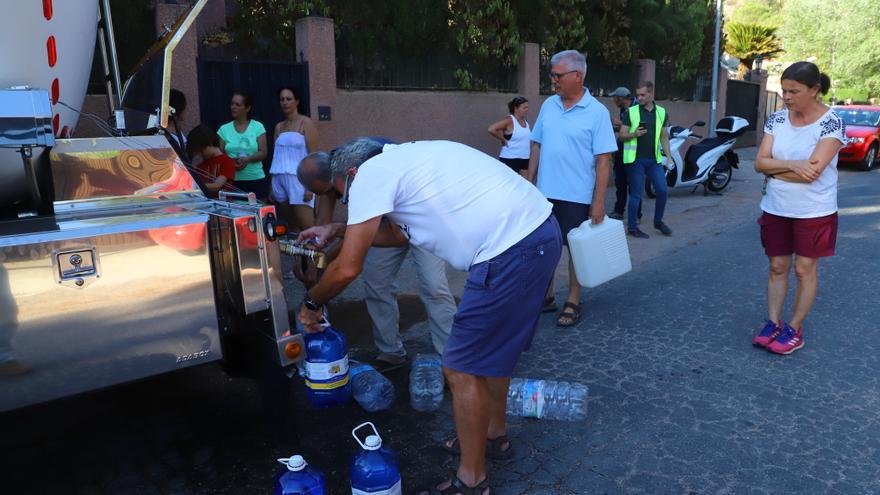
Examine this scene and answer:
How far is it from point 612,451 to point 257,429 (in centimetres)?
175

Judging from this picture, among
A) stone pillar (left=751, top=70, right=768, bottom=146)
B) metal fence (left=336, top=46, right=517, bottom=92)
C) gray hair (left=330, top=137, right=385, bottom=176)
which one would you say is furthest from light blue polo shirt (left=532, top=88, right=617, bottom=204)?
stone pillar (left=751, top=70, right=768, bottom=146)

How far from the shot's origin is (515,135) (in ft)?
27.9

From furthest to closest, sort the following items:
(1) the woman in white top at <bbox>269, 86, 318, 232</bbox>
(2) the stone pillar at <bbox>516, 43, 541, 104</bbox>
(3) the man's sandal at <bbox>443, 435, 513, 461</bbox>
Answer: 1. (2) the stone pillar at <bbox>516, 43, 541, 104</bbox>
2. (1) the woman in white top at <bbox>269, 86, 318, 232</bbox>
3. (3) the man's sandal at <bbox>443, 435, 513, 461</bbox>

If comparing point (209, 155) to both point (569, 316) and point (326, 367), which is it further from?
point (569, 316)

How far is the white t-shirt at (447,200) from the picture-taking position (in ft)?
8.01

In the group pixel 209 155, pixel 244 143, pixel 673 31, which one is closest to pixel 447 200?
pixel 209 155

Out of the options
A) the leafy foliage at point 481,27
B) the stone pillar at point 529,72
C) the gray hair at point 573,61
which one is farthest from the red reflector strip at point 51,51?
the stone pillar at point 529,72

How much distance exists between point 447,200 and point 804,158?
8.76 ft

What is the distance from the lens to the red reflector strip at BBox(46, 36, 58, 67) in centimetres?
285

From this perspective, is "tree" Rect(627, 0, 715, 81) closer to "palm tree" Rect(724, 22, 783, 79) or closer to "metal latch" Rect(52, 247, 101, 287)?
"palm tree" Rect(724, 22, 783, 79)

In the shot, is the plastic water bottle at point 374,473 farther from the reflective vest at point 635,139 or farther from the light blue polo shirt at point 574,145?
the reflective vest at point 635,139

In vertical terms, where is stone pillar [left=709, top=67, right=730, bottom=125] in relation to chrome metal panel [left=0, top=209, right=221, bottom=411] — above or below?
above

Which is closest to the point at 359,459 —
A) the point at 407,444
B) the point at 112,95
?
A: the point at 407,444

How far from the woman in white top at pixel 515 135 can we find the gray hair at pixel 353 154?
588cm
